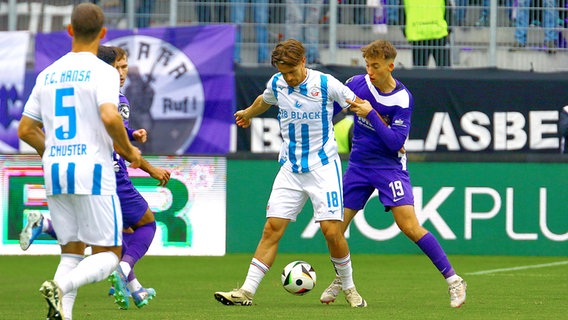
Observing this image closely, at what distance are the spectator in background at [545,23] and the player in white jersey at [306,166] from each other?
8618mm

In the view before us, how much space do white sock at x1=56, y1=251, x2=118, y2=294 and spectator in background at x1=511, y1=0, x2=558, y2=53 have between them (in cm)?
1147

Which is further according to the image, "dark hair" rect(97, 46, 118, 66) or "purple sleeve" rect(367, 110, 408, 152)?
"purple sleeve" rect(367, 110, 408, 152)

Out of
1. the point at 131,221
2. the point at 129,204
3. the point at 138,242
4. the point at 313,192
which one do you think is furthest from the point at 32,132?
the point at 313,192

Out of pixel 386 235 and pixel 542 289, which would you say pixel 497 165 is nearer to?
pixel 386 235

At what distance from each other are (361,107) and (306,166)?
0.61 metres

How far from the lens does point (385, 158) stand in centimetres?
950

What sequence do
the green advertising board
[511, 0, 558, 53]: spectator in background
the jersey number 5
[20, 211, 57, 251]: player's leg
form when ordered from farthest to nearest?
[511, 0, 558, 53]: spectator in background, the green advertising board, [20, 211, 57, 251]: player's leg, the jersey number 5

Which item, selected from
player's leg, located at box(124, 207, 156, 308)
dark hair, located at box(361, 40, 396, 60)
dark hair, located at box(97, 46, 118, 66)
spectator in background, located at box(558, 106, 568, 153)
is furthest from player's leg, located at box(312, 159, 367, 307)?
spectator in background, located at box(558, 106, 568, 153)

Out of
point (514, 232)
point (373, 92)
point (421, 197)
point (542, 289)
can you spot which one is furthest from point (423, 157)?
point (373, 92)

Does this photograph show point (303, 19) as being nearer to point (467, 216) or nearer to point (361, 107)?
point (467, 216)

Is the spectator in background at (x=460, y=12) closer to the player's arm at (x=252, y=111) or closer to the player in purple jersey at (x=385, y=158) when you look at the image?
the player in purple jersey at (x=385, y=158)

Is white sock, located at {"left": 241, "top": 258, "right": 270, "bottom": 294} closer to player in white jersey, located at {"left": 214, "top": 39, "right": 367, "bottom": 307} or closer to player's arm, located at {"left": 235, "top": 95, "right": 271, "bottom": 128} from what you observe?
player in white jersey, located at {"left": 214, "top": 39, "right": 367, "bottom": 307}

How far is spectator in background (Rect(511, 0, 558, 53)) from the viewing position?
56.2 ft

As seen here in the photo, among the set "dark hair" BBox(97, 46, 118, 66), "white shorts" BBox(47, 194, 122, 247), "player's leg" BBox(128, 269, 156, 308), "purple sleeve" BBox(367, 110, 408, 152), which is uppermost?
"dark hair" BBox(97, 46, 118, 66)
